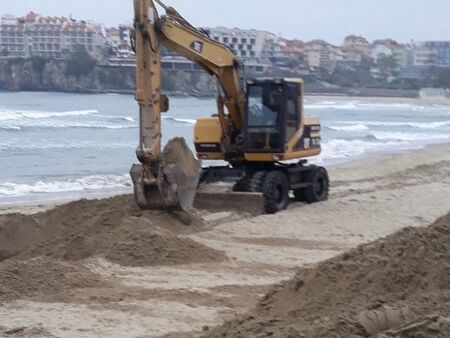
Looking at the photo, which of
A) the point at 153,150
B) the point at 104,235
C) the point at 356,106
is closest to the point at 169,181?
the point at 153,150

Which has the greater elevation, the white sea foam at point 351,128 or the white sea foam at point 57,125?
the white sea foam at point 57,125

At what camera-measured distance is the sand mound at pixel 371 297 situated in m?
6.26

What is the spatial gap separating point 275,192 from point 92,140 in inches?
1002

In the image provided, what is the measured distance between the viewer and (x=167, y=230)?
44.8 feet

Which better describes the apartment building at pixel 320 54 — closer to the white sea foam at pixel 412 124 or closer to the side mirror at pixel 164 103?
the white sea foam at pixel 412 124

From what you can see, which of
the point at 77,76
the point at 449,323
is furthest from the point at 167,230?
the point at 77,76

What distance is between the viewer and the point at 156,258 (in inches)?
474

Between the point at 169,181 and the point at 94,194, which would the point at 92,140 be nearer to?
the point at 94,194

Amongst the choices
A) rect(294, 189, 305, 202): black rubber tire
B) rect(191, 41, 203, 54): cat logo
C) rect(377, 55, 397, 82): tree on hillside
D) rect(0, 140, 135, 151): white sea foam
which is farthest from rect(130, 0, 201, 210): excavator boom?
rect(377, 55, 397, 82): tree on hillside

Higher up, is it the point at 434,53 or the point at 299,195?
the point at 434,53

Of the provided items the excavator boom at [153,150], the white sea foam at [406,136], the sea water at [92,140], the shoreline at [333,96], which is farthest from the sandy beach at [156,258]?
the shoreline at [333,96]

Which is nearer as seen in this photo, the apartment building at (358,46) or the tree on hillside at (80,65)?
the tree on hillside at (80,65)

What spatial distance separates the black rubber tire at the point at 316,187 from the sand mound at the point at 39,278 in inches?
308

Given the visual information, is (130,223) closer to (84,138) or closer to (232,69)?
(232,69)
